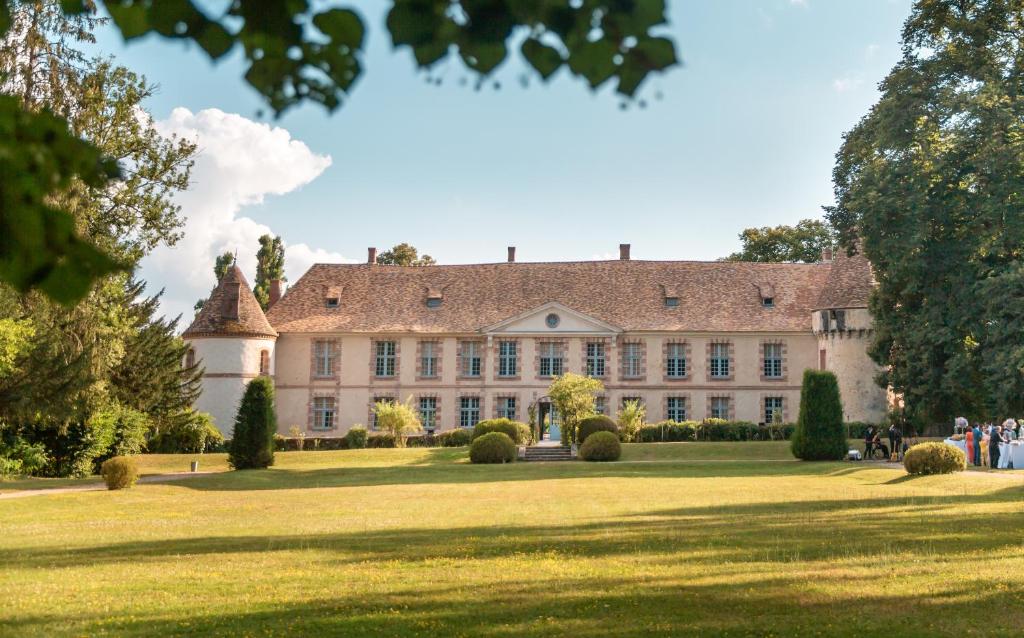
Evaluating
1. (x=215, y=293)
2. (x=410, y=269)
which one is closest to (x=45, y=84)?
(x=215, y=293)

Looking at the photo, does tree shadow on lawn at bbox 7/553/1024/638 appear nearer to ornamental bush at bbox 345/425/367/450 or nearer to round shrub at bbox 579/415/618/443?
round shrub at bbox 579/415/618/443

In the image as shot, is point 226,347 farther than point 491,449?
Yes

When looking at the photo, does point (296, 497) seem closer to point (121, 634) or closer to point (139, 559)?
point (139, 559)

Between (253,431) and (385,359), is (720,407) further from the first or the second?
(253,431)

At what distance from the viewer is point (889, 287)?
33656 mm

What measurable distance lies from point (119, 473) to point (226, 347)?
19494 mm

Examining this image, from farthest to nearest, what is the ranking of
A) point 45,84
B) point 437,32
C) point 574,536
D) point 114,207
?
1. point 114,207
2. point 45,84
3. point 574,536
4. point 437,32

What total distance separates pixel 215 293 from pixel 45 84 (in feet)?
76.5

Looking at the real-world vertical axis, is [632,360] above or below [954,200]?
below

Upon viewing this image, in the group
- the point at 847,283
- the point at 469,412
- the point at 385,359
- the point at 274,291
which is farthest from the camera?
the point at 274,291

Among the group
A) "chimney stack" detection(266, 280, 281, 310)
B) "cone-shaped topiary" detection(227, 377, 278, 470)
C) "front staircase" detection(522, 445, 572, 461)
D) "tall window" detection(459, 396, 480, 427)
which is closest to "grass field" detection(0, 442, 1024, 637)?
"cone-shaped topiary" detection(227, 377, 278, 470)

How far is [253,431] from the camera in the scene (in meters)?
28.4

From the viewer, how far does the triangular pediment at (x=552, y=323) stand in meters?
42.3

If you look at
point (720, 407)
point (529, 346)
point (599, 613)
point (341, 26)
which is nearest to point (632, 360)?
point (720, 407)
